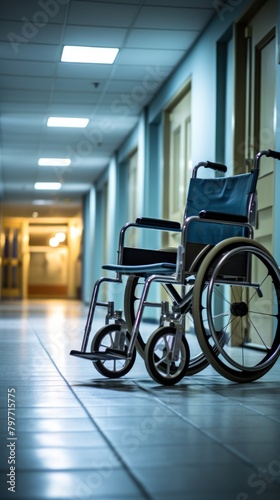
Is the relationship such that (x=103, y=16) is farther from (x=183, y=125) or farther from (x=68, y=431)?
(x=68, y=431)

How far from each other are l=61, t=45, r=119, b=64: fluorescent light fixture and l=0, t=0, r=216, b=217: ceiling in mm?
78

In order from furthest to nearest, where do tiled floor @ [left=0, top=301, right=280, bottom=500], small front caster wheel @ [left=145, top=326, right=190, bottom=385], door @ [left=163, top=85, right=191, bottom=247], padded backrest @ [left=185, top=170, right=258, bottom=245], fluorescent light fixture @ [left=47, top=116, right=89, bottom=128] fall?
fluorescent light fixture @ [left=47, top=116, right=89, bottom=128]
door @ [left=163, top=85, right=191, bottom=247]
padded backrest @ [left=185, top=170, right=258, bottom=245]
small front caster wheel @ [left=145, top=326, right=190, bottom=385]
tiled floor @ [left=0, top=301, right=280, bottom=500]

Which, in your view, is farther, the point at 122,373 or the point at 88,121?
the point at 88,121

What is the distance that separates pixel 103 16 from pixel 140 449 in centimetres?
433

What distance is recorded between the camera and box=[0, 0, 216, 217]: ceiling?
543cm

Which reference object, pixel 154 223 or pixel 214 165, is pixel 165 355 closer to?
pixel 154 223

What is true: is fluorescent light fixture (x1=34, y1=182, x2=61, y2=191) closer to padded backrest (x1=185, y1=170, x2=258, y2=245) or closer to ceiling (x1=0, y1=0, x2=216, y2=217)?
ceiling (x1=0, y1=0, x2=216, y2=217)

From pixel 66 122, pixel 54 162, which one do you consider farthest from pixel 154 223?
pixel 54 162

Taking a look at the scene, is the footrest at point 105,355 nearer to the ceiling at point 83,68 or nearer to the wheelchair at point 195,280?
the wheelchair at point 195,280

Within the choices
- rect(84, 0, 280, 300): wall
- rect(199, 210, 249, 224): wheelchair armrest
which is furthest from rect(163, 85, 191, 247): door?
rect(199, 210, 249, 224): wheelchair armrest

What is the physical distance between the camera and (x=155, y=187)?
834 centimetres

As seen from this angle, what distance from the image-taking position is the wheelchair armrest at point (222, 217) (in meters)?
2.87

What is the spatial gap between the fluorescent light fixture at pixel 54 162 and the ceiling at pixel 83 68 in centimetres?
12

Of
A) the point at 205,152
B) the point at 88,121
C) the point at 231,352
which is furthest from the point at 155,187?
the point at 231,352
